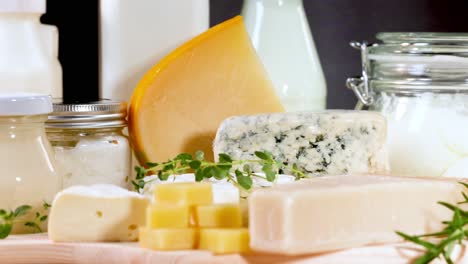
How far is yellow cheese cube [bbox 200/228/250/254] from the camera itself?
767 mm

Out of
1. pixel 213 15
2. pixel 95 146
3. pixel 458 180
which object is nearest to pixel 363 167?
pixel 458 180

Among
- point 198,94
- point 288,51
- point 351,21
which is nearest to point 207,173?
point 198,94

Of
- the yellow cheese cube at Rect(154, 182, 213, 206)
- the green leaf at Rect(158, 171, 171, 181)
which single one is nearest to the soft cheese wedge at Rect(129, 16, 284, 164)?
the green leaf at Rect(158, 171, 171, 181)

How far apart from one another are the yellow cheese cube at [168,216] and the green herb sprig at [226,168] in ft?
0.33

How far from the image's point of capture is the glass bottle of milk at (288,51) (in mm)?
1188

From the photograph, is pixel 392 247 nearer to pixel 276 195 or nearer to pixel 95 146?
pixel 276 195

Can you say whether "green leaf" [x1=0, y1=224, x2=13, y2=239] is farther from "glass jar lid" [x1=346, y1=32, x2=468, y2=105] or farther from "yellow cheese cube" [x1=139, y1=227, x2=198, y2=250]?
"glass jar lid" [x1=346, y1=32, x2=468, y2=105]

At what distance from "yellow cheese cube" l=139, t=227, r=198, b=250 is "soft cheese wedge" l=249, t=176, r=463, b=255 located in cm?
6

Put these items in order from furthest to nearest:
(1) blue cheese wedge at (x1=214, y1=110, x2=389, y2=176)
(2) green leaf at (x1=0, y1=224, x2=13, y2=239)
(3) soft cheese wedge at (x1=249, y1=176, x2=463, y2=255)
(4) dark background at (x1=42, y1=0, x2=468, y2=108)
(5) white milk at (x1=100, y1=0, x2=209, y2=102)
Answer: (4) dark background at (x1=42, y1=0, x2=468, y2=108)
(5) white milk at (x1=100, y1=0, x2=209, y2=102)
(1) blue cheese wedge at (x1=214, y1=110, x2=389, y2=176)
(2) green leaf at (x1=0, y1=224, x2=13, y2=239)
(3) soft cheese wedge at (x1=249, y1=176, x2=463, y2=255)

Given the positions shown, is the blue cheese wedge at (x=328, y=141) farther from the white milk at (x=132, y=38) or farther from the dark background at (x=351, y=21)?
the dark background at (x=351, y=21)

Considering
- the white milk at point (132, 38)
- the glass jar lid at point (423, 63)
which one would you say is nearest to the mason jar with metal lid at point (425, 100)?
the glass jar lid at point (423, 63)

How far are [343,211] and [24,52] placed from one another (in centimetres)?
46

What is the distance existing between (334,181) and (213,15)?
632 mm

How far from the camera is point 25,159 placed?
916 mm
